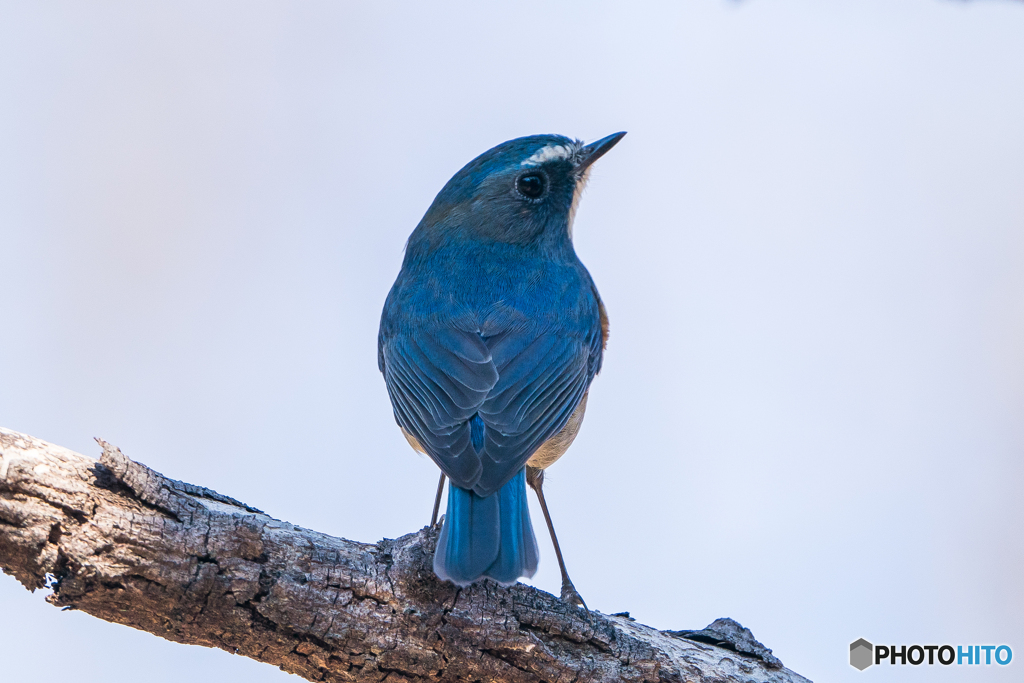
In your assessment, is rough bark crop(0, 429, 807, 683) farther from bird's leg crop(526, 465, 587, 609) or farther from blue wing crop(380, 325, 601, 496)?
bird's leg crop(526, 465, 587, 609)

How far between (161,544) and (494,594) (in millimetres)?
A: 1098

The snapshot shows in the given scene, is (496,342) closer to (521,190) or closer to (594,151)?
(521,190)

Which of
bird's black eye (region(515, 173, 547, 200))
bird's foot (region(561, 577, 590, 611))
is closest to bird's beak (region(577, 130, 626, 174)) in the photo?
bird's black eye (region(515, 173, 547, 200))

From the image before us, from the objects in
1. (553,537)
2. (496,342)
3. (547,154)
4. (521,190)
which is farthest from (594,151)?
(553,537)

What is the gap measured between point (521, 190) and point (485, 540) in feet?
7.05

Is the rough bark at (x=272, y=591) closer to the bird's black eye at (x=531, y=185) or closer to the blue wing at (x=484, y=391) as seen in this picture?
the blue wing at (x=484, y=391)

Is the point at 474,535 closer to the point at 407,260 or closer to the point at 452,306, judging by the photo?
the point at 452,306

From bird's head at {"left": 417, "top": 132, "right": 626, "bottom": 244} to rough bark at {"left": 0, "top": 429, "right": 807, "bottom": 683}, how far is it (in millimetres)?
1924

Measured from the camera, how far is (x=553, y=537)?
400 cm

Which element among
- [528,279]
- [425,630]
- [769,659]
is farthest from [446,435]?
[769,659]

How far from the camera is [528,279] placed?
14.0 feet

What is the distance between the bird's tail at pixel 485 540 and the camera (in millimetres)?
2855

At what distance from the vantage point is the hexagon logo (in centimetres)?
446

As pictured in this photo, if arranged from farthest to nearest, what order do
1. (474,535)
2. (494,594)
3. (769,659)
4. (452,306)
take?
1. (452,306)
2. (769,659)
3. (494,594)
4. (474,535)
